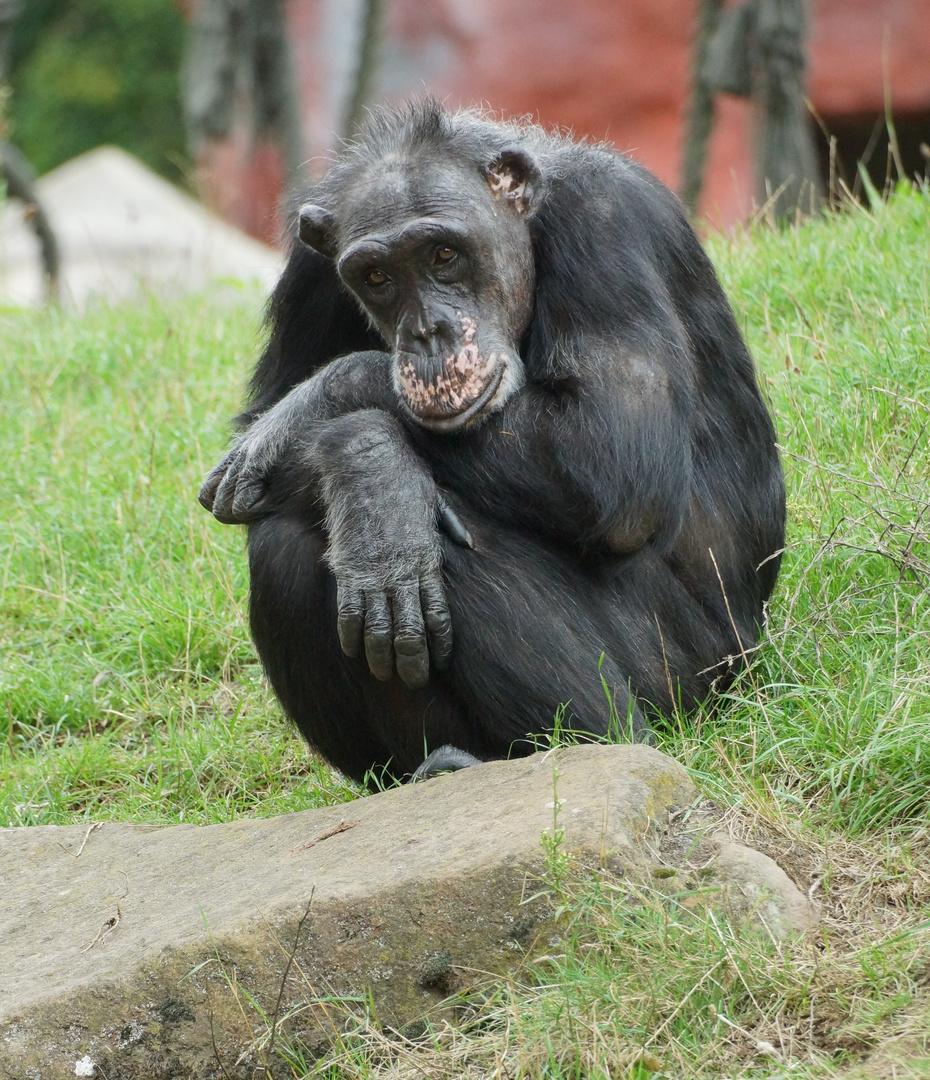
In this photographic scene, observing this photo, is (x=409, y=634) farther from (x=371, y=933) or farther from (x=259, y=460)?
(x=371, y=933)

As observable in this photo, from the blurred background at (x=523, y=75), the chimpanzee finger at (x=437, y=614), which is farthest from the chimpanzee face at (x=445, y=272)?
the blurred background at (x=523, y=75)

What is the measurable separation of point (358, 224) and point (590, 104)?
1778 cm

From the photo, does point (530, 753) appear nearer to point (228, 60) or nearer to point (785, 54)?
point (785, 54)

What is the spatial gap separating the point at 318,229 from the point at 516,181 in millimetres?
A: 621

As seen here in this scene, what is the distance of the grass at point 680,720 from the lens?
2740 millimetres

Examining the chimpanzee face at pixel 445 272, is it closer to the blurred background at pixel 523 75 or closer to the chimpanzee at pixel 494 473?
the chimpanzee at pixel 494 473

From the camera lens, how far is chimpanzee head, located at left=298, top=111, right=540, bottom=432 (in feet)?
12.6

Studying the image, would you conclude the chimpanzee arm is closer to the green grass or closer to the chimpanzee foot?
the chimpanzee foot

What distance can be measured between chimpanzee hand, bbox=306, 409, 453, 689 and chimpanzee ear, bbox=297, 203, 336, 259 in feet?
2.72

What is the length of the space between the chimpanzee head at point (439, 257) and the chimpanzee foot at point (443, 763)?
888 mm

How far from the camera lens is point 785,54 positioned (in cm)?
1296

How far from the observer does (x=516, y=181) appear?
13.6 ft

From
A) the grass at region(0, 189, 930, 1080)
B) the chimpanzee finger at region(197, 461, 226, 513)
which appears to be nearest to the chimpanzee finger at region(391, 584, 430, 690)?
the grass at region(0, 189, 930, 1080)

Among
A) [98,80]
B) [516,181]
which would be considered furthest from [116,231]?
[516,181]
